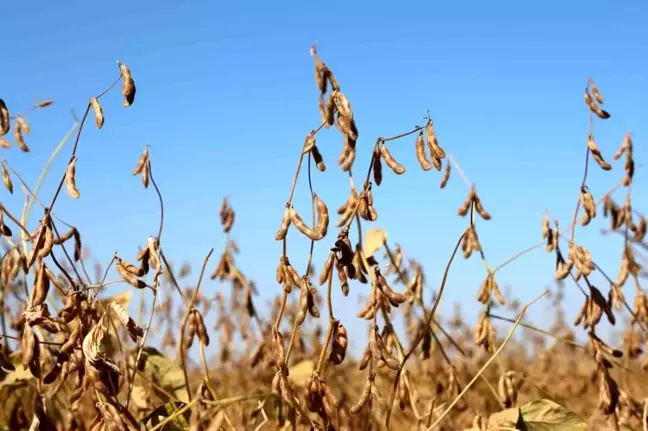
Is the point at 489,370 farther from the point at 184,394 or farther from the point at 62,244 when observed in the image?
the point at 62,244

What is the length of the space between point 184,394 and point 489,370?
288 centimetres

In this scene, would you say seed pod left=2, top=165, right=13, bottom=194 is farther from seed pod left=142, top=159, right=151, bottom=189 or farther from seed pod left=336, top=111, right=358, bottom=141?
seed pod left=336, top=111, right=358, bottom=141

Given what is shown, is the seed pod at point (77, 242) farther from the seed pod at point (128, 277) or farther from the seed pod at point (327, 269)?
the seed pod at point (327, 269)

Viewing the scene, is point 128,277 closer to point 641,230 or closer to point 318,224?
point 318,224

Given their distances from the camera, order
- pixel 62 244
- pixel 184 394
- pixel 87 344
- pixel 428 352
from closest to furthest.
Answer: pixel 87 344 < pixel 62 244 < pixel 428 352 < pixel 184 394

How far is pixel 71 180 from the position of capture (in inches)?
76.0

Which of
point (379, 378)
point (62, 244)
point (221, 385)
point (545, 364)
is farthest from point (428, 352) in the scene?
point (545, 364)

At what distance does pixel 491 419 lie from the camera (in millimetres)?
2193

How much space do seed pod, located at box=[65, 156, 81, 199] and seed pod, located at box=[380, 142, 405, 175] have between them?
2.36 feet

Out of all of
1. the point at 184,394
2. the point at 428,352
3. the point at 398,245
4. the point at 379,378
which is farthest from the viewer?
the point at 379,378

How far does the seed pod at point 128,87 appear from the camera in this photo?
1.95m

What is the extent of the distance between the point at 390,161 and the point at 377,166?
0.04m

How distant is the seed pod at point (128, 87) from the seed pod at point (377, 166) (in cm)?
59

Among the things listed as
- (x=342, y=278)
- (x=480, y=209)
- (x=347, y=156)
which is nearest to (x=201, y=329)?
(x=342, y=278)
